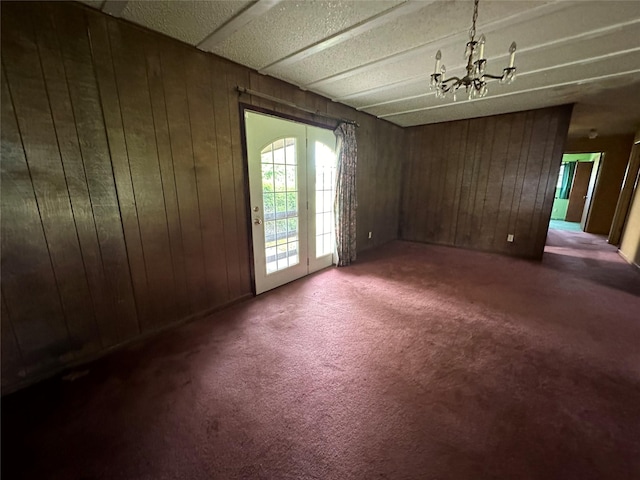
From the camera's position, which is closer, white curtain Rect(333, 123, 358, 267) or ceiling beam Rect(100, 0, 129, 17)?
ceiling beam Rect(100, 0, 129, 17)

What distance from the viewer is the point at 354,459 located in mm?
1255

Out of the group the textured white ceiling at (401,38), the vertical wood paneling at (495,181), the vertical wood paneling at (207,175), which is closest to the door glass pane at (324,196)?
the textured white ceiling at (401,38)

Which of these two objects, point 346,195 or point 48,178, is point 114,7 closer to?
point 48,178

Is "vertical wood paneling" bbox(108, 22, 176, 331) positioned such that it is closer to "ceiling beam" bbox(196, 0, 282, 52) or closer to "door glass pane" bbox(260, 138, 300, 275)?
"ceiling beam" bbox(196, 0, 282, 52)

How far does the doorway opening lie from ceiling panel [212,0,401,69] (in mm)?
8490

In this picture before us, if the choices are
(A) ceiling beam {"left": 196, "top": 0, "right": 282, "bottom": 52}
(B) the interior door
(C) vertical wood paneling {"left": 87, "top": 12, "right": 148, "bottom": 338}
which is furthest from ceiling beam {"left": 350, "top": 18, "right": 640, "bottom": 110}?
(B) the interior door

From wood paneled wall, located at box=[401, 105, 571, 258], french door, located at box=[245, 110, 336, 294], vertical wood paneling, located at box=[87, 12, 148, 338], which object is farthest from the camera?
wood paneled wall, located at box=[401, 105, 571, 258]

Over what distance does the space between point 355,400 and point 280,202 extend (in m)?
2.18

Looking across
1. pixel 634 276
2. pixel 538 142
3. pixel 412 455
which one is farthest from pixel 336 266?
pixel 634 276

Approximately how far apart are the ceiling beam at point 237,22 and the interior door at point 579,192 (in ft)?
34.2

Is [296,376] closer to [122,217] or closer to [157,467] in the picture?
[157,467]

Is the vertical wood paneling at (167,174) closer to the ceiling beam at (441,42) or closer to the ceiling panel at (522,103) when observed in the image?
the ceiling beam at (441,42)

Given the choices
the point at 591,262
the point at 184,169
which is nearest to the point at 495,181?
the point at 591,262

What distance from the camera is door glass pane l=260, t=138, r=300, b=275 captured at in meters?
2.89
